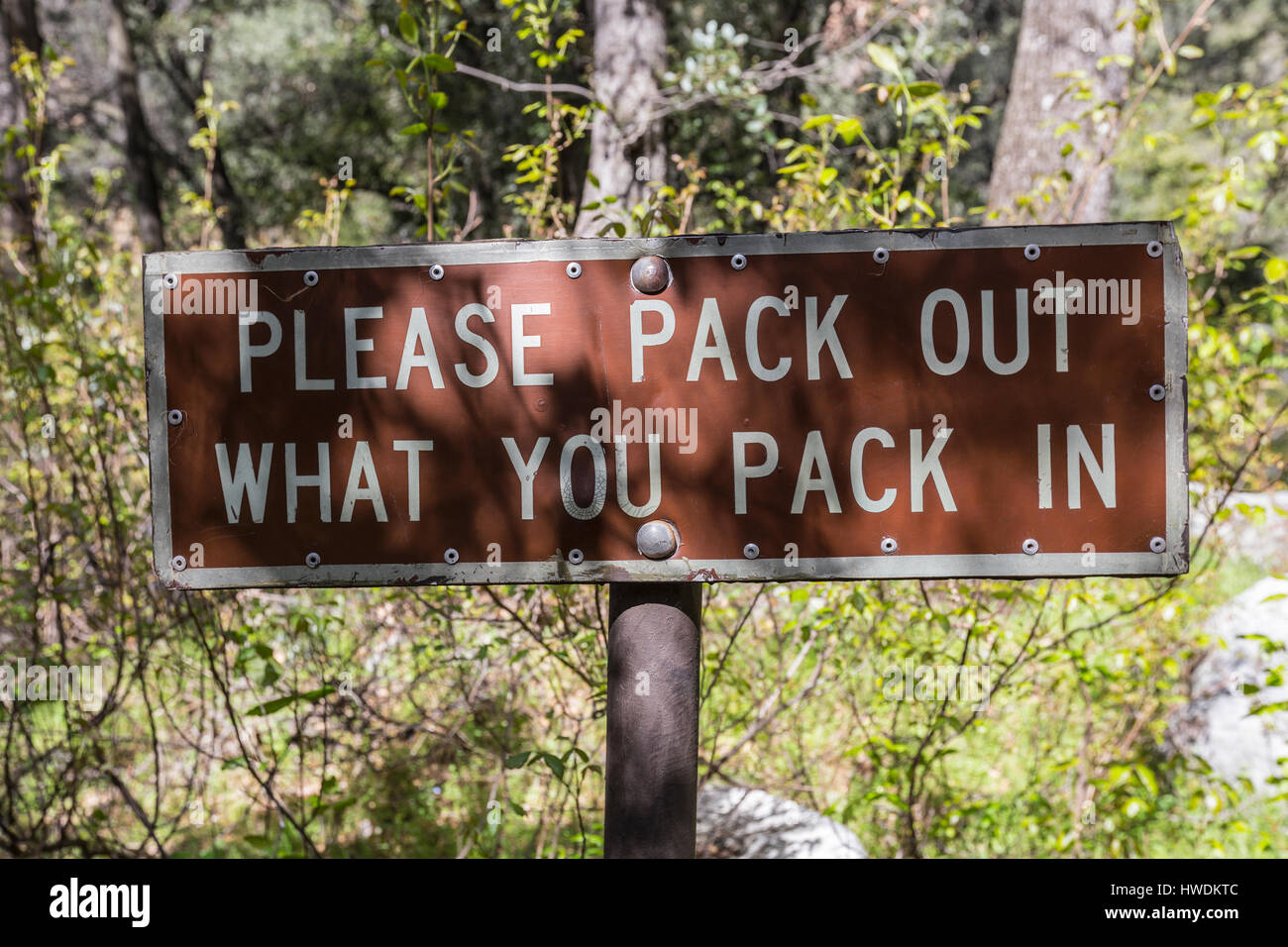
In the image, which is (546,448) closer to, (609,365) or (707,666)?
(609,365)

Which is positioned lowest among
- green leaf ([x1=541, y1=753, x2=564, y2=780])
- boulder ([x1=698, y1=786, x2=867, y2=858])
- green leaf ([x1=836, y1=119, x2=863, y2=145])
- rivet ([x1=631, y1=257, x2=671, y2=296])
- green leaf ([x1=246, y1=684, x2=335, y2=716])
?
boulder ([x1=698, y1=786, x2=867, y2=858])

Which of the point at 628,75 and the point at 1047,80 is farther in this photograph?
the point at 628,75

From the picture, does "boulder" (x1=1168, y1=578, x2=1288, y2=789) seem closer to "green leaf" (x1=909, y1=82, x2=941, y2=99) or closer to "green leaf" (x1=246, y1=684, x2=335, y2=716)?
"green leaf" (x1=909, y1=82, x2=941, y2=99)

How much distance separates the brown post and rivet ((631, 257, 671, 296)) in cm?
45

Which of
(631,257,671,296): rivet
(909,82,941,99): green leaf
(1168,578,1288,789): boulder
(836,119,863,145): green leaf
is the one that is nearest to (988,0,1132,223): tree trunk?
(1168,578,1288,789): boulder

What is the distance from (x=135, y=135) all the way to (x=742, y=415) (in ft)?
40.7

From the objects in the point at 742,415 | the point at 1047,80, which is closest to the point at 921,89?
the point at 742,415

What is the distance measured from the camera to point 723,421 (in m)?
1.45

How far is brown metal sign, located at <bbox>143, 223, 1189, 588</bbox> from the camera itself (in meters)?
1.44

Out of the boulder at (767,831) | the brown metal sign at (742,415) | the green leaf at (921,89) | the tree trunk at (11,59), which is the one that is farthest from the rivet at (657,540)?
the tree trunk at (11,59)

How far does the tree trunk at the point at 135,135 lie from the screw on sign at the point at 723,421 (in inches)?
427

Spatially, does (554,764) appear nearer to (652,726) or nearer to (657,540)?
(652,726)

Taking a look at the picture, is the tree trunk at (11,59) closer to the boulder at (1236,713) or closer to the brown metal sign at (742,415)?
the brown metal sign at (742,415)

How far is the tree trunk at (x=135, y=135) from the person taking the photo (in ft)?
36.8
